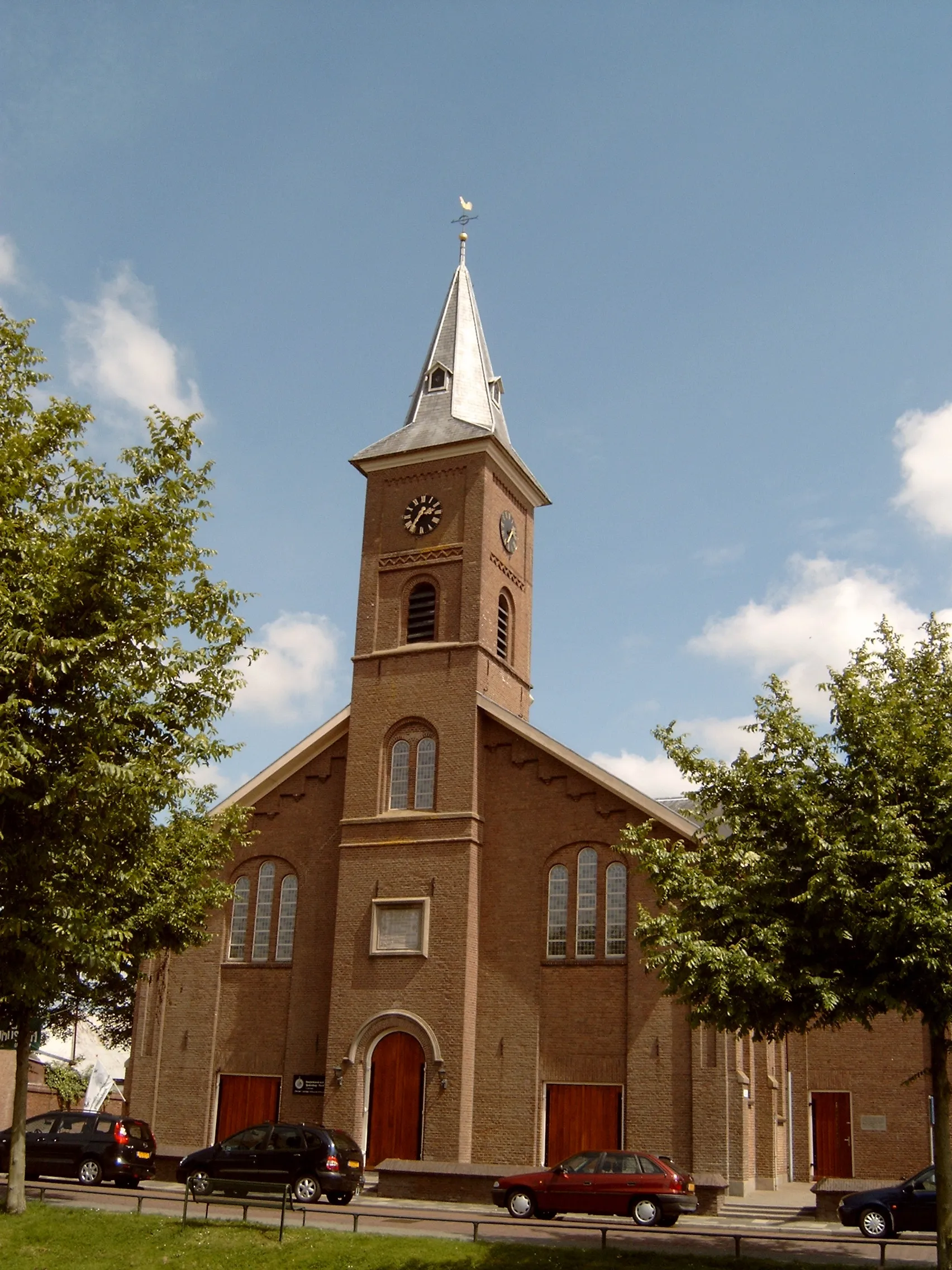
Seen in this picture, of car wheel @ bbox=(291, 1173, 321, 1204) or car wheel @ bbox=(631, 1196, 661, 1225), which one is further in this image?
car wheel @ bbox=(291, 1173, 321, 1204)

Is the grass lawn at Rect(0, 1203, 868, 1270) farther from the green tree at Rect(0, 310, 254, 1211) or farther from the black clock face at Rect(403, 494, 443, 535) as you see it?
the black clock face at Rect(403, 494, 443, 535)

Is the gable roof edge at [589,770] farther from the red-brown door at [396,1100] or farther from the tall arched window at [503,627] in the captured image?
the red-brown door at [396,1100]

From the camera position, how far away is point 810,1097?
34375mm

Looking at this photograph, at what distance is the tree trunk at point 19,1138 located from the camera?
1881 centimetres

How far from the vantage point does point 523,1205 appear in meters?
22.5

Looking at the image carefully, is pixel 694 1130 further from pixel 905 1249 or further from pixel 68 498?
pixel 68 498

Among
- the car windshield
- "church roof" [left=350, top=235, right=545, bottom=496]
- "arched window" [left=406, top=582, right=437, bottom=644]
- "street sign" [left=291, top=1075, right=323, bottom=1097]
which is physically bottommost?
the car windshield

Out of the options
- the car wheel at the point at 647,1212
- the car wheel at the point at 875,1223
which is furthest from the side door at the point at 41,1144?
the car wheel at the point at 875,1223

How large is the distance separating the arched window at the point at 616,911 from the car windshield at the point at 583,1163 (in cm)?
736

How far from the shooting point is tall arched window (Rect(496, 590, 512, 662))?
1377 inches

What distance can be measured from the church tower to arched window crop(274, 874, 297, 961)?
1.91m

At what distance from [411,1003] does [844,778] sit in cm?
1803

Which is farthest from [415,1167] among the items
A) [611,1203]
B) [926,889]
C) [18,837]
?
[926,889]

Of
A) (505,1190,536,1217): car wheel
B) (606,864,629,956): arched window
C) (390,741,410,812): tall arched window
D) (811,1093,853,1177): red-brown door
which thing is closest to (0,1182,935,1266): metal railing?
(505,1190,536,1217): car wheel
